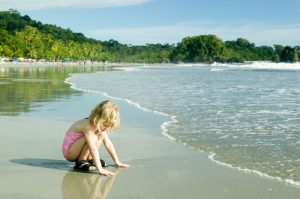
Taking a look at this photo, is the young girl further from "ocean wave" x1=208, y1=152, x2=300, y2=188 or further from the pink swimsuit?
"ocean wave" x1=208, y1=152, x2=300, y2=188

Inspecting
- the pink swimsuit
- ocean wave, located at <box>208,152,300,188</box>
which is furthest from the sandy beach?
the pink swimsuit

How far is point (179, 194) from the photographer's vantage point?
4.96 meters

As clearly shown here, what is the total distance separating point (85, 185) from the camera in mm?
5266

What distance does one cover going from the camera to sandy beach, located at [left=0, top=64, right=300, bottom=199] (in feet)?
16.3

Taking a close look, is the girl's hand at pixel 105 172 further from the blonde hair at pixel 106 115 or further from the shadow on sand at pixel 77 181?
the blonde hair at pixel 106 115

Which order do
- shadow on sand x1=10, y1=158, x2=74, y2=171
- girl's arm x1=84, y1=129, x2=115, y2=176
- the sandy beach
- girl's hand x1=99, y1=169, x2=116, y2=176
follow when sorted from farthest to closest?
shadow on sand x1=10, y1=158, x2=74, y2=171, girl's arm x1=84, y1=129, x2=115, y2=176, girl's hand x1=99, y1=169, x2=116, y2=176, the sandy beach

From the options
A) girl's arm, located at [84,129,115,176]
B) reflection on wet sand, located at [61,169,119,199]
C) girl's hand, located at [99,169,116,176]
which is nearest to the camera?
reflection on wet sand, located at [61,169,119,199]


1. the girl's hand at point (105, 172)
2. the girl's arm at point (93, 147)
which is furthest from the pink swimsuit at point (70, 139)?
the girl's hand at point (105, 172)

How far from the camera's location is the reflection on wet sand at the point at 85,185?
487 centimetres

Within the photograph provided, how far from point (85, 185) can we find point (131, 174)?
30.1 inches

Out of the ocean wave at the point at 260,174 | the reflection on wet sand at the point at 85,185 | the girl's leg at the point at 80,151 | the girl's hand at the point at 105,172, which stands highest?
the girl's leg at the point at 80,151

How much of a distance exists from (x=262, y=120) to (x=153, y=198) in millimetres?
7332

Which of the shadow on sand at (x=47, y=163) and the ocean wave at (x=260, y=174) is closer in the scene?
the ocean wave at (x=260, y=174)

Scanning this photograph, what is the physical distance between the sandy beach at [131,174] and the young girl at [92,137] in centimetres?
15
